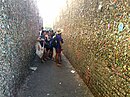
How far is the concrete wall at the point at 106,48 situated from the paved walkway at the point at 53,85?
396 millimetres

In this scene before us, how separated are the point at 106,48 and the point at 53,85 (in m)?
2.78

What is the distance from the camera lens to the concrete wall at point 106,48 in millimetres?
4039

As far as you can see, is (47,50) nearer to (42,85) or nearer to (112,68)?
(42,85)

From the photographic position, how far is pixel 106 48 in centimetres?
512

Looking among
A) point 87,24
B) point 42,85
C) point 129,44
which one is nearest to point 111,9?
point 129,44

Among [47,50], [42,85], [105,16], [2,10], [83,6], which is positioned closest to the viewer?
[2,10]

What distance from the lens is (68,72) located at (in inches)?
363

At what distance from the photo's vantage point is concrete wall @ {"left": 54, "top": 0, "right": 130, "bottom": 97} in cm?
404

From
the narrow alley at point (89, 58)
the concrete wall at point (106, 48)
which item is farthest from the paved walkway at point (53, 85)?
the concrete wall at point (106, 48)

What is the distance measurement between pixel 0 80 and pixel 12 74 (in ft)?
3.95

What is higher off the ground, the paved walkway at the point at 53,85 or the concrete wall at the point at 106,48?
the concrete wall at the point at 106,48

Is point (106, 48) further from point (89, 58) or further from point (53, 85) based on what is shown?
point (53, 85)

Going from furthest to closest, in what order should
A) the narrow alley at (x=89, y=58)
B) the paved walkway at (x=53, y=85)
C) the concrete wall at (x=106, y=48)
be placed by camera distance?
the paved walkway at (x=53, y=85)
the narrow alley at (x=89, y=58)
the concrete wall at (x=106, y=48)

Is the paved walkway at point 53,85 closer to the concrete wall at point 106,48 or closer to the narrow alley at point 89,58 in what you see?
the narrow alley at point 89,58
